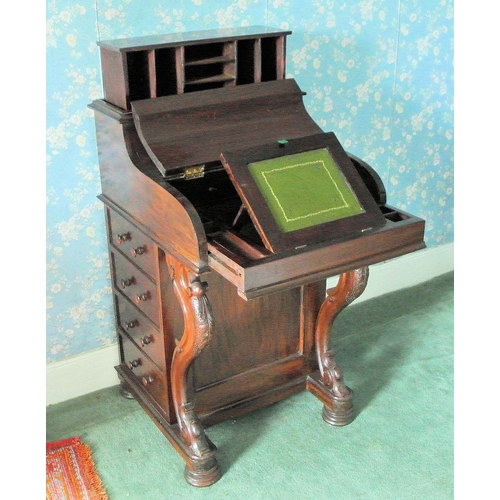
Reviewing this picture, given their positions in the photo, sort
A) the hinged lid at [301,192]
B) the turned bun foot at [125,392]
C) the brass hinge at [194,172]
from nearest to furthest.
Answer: the hinged lid at [301,192], the brass hinge at [194,172], the turned bun foot at [125,392]

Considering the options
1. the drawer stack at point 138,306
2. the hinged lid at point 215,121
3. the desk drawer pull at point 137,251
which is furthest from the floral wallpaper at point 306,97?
the hinged lid at point 215,121

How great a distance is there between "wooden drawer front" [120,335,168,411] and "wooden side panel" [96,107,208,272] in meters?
0.56

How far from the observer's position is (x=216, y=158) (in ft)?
6.47

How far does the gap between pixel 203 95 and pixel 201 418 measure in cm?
109

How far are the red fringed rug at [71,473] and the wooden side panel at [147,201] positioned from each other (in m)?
0.84

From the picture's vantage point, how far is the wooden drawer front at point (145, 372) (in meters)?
2.28

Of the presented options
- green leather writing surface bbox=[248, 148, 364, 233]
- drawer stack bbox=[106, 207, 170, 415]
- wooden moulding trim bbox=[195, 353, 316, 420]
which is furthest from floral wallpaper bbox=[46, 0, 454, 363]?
green leather writing surface bbox=[248, 148, 364, 233]

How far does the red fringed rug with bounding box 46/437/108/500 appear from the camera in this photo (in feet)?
6.93

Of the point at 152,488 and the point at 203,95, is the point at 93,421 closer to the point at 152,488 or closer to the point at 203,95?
the point at 152,488

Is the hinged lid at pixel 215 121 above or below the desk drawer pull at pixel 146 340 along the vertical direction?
above

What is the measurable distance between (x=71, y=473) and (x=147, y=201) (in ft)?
3.15

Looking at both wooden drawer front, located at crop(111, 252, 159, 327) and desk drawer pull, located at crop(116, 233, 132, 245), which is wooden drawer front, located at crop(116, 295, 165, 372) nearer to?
wooden drawer front, located at crop(111, 252, 159, 327)

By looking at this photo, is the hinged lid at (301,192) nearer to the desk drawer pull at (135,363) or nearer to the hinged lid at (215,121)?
the hinged lid at (215,121)

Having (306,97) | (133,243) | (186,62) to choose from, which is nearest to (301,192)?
(186,62)
